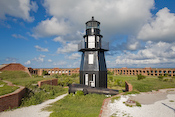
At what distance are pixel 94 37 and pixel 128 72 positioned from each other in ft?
158

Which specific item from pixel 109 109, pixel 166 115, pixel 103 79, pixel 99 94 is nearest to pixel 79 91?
pixel 99 94

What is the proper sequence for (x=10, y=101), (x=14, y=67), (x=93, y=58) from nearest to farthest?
(x=10, y=101)
(x=93, y=58)
(x=14, y=67)

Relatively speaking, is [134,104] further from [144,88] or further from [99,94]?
[144,88]

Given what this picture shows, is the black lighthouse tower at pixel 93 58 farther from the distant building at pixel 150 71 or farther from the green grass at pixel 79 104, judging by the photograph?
the distant building at pixel 150 71

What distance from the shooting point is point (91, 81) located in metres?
15.5

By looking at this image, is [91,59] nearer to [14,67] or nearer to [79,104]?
[79,104]

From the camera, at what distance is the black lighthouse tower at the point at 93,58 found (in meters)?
15.4

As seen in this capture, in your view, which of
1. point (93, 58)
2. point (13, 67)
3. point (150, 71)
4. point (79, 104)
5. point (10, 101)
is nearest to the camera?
point (10, 101)

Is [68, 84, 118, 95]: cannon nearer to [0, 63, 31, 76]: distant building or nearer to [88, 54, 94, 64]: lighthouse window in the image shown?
[88, 54, 94, 64]: lighthouse window

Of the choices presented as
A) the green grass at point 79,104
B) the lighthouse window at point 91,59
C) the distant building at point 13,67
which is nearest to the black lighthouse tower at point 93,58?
the lighthouse window at point 91,59

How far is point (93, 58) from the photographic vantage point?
15727 millimetres

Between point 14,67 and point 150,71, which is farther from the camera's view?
point 150,71

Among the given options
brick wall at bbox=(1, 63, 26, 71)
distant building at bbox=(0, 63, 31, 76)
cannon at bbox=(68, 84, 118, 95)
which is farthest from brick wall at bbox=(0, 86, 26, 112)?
brick wall at bbox=(1, 63, 26, 71)

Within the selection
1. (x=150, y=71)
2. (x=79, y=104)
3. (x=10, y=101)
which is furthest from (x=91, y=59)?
(x=150, y=71)
